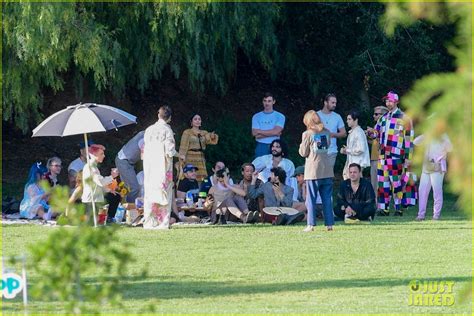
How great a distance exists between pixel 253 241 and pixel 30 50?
6.78 m

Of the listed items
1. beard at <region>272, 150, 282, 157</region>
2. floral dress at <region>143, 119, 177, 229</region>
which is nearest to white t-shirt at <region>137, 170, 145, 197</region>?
floral dress at <region>143, 119, 177, 229</region>

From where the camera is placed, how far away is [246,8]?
25.3 meters

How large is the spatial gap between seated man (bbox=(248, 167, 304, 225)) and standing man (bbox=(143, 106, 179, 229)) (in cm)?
154

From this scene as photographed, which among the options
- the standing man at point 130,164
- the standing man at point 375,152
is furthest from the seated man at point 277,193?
the standing man at point 375,152

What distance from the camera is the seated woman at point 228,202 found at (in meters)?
19.3

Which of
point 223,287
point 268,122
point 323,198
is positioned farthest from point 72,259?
point 268,122

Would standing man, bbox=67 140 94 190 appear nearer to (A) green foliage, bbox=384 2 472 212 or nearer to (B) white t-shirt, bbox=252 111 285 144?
(B) white t-shirt, bbox=252 111 285 144

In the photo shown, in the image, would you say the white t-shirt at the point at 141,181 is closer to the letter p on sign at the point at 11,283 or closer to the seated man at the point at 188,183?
the seated man at the point at 188,183

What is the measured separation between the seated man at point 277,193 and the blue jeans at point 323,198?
1.49 meters

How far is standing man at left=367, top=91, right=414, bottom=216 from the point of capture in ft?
69.2

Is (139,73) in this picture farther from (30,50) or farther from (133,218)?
(133,218)

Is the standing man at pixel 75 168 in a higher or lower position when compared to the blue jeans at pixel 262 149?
lower

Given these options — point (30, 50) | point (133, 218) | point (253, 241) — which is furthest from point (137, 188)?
point (253, 241)

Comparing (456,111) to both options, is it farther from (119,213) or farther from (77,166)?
(77,166)
